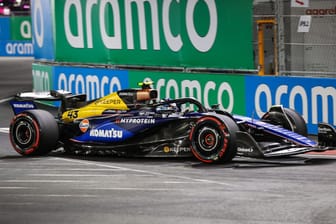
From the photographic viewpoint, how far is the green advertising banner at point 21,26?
4844cm

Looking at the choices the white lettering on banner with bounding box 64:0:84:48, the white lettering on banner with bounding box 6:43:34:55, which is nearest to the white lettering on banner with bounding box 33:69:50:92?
the white lettering on banner with bounding box 64:0:84:48

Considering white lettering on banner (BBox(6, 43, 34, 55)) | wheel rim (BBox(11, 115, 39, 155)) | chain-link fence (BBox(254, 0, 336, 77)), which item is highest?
chain-link fence (BBox(254, 0, 336, 77))

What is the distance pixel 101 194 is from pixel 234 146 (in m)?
2.23

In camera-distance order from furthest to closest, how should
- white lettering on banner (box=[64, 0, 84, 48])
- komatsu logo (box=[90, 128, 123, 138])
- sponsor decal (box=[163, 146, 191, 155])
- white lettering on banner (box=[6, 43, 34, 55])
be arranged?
white lettering on banner (box=[6, 43, 34, 55])
white lettering on banner (box=[64, 0, 84, 48])
komatsu logo (box=[90, 128, 123, 138])
sponsor decal (box=[163, 146, 191, 155])

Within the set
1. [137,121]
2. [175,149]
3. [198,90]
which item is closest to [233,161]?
[175,149]

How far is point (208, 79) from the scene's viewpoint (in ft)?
53.0

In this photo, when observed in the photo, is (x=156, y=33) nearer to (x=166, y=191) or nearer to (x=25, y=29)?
(x=166, y=191)

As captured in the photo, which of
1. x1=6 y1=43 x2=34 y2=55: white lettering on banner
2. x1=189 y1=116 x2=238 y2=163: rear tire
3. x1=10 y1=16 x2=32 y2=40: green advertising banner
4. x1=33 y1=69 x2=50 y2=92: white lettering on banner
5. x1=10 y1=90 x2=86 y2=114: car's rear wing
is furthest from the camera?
x1=6 y1=43 x2=34 y2=55: white lettering on banner

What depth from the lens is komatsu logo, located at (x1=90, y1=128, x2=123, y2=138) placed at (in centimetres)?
1190

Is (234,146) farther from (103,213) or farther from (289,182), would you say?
(103,213)

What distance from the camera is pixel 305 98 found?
14438 mm

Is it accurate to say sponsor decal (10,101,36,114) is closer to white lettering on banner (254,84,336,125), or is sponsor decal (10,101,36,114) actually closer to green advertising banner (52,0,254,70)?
white lettering on banner (254,84,336,125)

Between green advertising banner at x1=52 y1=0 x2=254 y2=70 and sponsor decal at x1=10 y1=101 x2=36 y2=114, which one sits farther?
green advertising banner at x1=52 y1=0 x2=254 y2=70

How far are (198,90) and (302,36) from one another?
246cm
